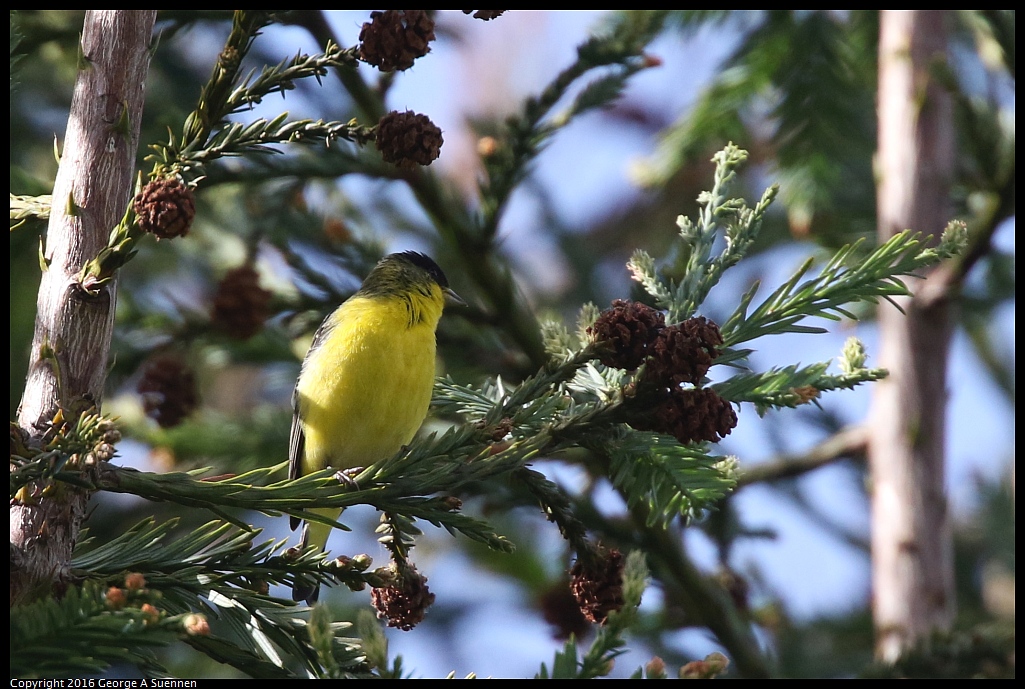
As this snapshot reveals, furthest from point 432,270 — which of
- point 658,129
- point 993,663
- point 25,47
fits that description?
point 658,129

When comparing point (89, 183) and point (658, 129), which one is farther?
point (658, 129)

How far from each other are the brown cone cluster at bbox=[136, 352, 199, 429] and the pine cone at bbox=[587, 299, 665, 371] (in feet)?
8.05

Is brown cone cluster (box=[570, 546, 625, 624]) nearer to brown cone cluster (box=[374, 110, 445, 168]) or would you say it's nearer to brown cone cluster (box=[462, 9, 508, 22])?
brown cone cluster (box=[374, 110, 445, 168])

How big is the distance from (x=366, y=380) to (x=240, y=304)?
68 cm

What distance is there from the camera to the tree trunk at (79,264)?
6.71ft

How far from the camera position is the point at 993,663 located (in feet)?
11.7

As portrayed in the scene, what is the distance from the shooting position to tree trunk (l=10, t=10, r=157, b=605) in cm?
204

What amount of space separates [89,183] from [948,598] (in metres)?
4.52

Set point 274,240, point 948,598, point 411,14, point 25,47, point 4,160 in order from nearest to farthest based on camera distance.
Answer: point 411,14 → point 4,160 → point 25,47 → point 274,240 → point 948,598

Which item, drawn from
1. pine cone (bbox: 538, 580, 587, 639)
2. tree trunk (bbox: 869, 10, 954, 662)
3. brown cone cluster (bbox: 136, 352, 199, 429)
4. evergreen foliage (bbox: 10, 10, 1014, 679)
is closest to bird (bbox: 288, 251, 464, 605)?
brown cone cluster (bbox: 136, 352, 199, 429)

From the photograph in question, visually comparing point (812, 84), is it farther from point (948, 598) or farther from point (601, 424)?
point (601, 424)

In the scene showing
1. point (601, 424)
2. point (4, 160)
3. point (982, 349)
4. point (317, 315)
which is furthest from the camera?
point (982, 349)

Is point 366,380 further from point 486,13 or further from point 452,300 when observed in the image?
point 486,13

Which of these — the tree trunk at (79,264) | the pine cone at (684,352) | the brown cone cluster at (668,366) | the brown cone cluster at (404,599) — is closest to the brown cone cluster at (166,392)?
the tree trunk at (79,264)
